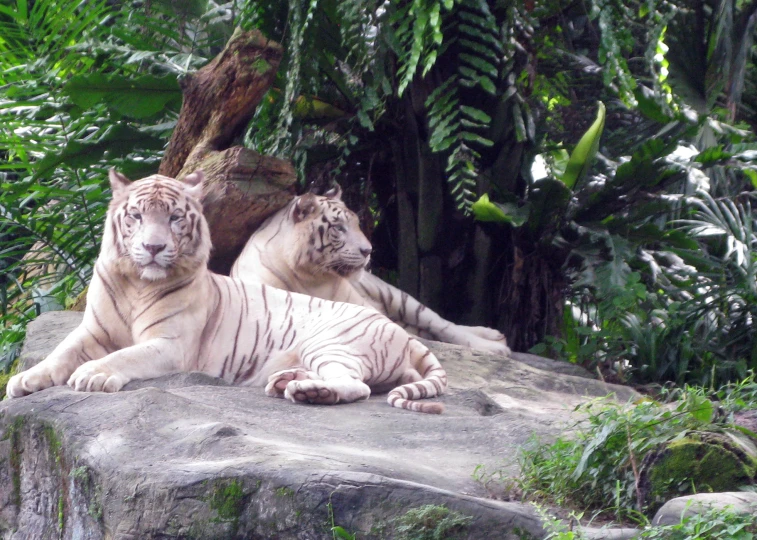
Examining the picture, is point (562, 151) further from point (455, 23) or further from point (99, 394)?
point (99, 394)

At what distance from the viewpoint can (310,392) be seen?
386 cm

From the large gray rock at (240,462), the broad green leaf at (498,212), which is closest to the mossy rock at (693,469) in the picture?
the large gray rock at (240,462)

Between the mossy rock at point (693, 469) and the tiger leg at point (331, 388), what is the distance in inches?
64.0

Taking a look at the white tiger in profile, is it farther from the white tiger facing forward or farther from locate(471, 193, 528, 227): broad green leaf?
the white tiger facing forward

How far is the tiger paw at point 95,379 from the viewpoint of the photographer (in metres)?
3.89

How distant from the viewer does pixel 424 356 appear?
479 centimetres

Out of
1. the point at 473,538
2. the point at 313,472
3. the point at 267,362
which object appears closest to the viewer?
the point at 473,538

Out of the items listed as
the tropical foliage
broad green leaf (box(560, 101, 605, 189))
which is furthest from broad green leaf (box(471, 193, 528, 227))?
broad green leaf (box(560, 101, 605, 189))

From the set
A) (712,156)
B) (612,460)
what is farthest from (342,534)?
(712,156)

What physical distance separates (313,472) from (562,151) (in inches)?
203

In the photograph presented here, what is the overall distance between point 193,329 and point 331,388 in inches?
36.8

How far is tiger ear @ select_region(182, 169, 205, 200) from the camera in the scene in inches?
186

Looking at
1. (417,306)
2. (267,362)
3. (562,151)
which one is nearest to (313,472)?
(267,362)

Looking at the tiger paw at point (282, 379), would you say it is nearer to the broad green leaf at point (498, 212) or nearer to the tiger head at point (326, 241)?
the tiger head at point (326, 241)
